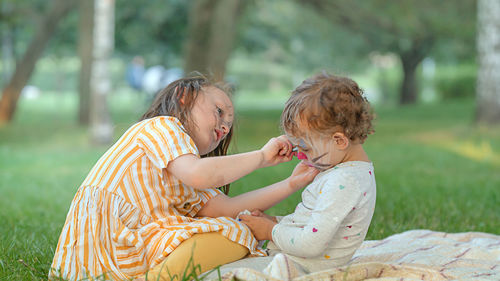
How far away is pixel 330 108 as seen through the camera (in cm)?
239

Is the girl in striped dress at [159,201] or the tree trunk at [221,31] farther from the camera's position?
the tree trunk at [221,31]

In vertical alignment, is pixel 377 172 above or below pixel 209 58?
below

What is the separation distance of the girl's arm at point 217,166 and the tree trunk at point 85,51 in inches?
456

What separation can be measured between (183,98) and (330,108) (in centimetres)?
76

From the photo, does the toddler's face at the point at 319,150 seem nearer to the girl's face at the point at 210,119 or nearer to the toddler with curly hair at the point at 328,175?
the toddler with curly hair at the point at 328,175

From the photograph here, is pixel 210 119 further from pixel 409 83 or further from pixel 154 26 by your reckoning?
pixel 409 83

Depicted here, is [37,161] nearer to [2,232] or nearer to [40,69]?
[2,232]

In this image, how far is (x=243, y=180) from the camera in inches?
212

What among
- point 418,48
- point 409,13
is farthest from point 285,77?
point 409,13

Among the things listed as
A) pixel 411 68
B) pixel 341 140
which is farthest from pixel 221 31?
pixel 411 68

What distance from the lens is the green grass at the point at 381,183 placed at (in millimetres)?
3716

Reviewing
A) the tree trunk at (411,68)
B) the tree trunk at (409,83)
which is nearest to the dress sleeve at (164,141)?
the tree trunk at (411,68)

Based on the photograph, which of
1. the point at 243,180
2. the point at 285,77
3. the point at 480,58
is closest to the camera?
the point at 243,180

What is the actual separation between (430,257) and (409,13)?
430 inches
